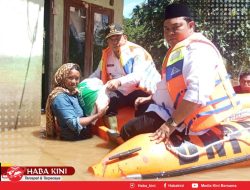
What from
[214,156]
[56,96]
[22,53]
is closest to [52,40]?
[22,53]

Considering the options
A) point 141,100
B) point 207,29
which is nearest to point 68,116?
point 141,100

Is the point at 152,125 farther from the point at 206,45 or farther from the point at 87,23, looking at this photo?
the point at 87,23

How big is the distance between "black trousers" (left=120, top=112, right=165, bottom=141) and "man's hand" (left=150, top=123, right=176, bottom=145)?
0.70 ft

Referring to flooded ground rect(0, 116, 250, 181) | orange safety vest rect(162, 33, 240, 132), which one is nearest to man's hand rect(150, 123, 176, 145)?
orange safety vest rect(162, 33, 240, 132)

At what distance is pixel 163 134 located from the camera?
126 inches

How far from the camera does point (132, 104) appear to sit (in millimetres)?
4461

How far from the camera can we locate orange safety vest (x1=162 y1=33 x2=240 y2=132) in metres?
3.20

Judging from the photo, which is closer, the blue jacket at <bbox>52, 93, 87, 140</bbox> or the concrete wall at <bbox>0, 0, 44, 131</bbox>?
the blue jacket at <bbox>52, 93, 87, 140</bbox>

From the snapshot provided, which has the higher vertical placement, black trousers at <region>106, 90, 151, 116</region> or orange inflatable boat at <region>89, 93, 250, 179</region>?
black trousers at <region>106, 90, 151, 116</region>

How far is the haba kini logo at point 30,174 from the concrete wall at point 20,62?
2010 millimetres

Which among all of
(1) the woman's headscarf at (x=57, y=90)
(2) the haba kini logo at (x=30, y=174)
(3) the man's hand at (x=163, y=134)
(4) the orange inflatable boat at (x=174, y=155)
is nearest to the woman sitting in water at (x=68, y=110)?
(1) the woman's headscarf at (x=57, y=90)

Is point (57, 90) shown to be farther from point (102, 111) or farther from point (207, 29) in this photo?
point (207, 29)
